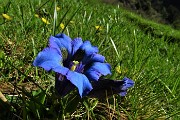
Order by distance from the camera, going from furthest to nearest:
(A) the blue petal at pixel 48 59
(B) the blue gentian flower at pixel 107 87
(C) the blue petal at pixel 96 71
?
1. (B) the blue gentian flower at pixel 107 87
2. (C) the blue petal at pixel 96 71
3. (A) the blue petal at pixel 48 59

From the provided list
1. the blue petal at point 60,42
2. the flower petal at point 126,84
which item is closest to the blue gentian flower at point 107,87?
the flower petal at point 126,84

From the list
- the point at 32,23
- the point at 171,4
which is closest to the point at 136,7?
the point at 171,4

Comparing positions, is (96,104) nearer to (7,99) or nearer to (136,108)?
(136,108)

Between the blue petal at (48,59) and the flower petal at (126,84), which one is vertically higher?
the blue petal at (48,59)

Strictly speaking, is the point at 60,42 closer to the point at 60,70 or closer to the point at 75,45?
the point at 75,45

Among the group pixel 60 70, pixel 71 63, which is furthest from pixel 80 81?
pixel 71 63

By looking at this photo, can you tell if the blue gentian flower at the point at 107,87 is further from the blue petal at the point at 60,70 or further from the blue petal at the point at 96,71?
the blue petal at the point at 60,70
